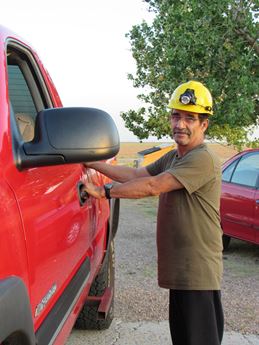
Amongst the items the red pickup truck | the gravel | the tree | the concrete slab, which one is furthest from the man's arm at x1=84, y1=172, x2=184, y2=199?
the tree

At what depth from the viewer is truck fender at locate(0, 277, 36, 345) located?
1396mm

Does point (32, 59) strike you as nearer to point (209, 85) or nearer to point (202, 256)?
point (202, 256)

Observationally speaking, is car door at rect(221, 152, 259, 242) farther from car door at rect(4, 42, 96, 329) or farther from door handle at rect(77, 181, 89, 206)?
door handle at rect(77, 181, 89, 206)

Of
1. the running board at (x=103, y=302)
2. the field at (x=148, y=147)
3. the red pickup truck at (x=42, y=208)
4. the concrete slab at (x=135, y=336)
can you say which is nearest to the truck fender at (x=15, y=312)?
the red pickup truck at (x=42, y=208)

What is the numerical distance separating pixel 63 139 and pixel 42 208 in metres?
0.29

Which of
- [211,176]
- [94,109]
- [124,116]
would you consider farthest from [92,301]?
[124,116]

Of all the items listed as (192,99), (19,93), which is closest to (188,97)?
(192,99)

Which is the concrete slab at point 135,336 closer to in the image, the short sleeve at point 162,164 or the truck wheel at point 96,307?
the truck wheel at point 96,307

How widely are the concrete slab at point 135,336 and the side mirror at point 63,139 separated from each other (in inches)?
100

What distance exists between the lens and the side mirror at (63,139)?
1787 mm

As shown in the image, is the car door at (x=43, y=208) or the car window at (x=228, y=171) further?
the car window at (x=228, y=171)

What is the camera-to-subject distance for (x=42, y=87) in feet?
9.77

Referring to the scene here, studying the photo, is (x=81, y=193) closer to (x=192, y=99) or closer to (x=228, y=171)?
(x=192, y=99)

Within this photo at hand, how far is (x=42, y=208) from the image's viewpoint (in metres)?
1.92
